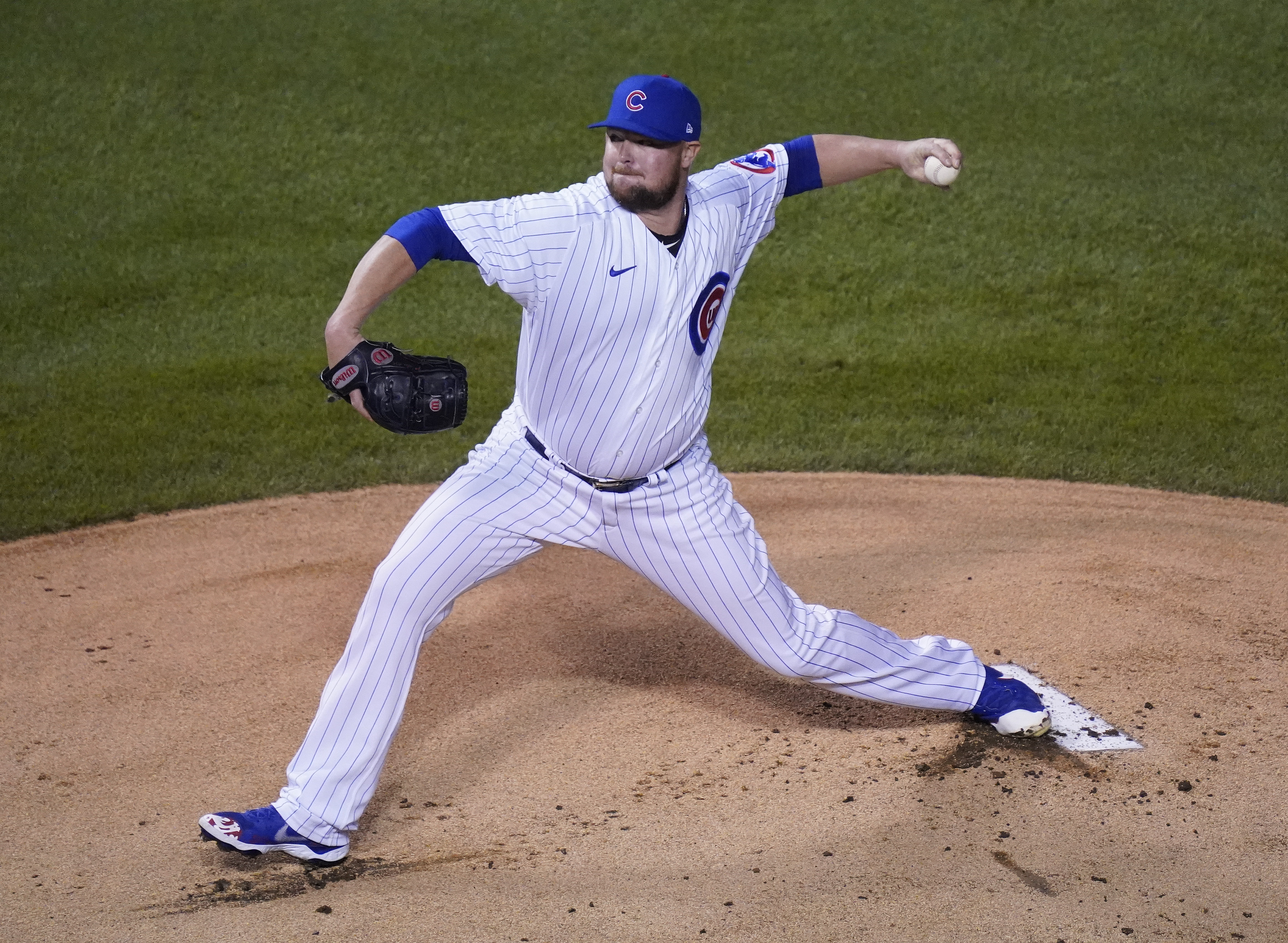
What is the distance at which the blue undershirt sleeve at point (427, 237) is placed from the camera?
3279 mm

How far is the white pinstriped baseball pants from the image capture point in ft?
11.3

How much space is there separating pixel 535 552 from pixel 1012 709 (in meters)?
1.44

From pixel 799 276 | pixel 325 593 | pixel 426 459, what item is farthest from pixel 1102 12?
pixel 325 593

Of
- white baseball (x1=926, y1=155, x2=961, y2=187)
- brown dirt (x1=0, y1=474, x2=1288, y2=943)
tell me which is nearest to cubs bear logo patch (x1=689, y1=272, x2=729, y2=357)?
white baseball (x1=926, y1=155, x2=961, y2=187)

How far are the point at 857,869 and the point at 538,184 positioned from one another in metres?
6.87

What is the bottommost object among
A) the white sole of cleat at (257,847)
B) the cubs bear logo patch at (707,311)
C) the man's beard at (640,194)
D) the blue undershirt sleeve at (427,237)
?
the white sole of cleat at (257,847)

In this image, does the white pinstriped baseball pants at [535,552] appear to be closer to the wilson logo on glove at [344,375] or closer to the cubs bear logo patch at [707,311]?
the cubs bear logo patch at [707,311]

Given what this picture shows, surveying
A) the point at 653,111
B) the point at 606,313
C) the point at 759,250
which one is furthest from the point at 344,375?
the point at 759,250

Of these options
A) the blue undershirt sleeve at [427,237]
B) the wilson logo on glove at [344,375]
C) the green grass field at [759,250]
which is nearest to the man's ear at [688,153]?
the blue undershirt sleeve at [427,237]

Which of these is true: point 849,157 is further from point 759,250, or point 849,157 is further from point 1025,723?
point 759,250

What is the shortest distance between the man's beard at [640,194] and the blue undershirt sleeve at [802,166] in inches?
19.9

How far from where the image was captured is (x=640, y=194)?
11.6 feet

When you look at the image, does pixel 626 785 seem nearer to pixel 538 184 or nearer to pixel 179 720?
pixel 179 720

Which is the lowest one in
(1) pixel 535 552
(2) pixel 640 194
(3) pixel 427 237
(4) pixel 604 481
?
(1) pixel 535 552
